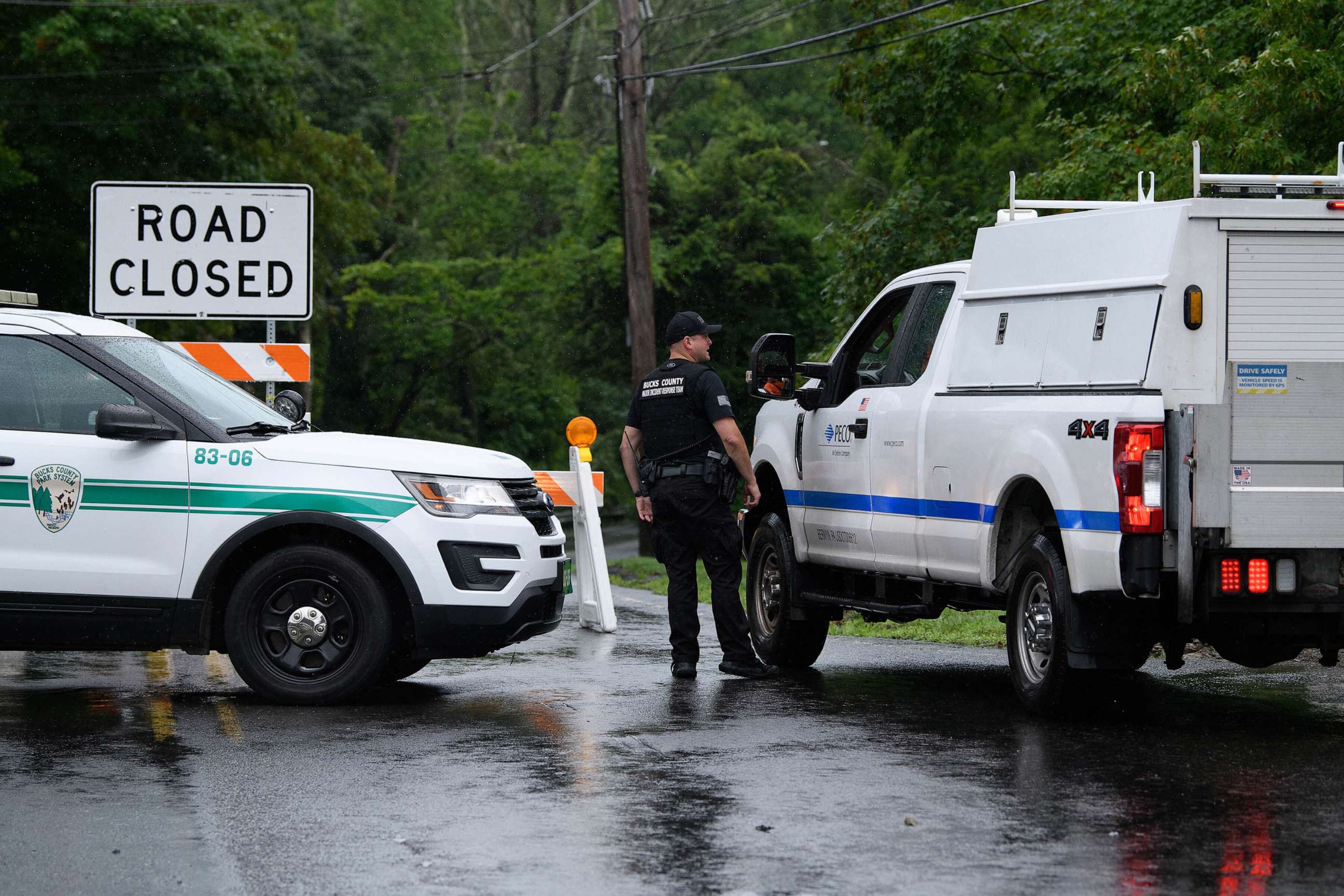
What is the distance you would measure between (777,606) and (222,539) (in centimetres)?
358

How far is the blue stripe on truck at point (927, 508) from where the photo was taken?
8102mm

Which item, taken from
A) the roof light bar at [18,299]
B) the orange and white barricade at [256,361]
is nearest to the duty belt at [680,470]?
the roof light bar at [18,299]

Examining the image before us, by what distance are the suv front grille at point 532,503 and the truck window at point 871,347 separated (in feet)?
6.27

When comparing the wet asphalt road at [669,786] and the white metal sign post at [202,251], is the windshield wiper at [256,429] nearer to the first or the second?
the wet asphalt road at [669,786]

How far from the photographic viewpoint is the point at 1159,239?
8.20 m

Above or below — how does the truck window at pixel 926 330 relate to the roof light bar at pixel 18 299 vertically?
below

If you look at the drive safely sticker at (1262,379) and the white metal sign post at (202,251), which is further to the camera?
the white metal sign post at (202,251)

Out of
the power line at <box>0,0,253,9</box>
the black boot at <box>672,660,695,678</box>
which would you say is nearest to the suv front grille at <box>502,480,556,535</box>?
the black boot at <box>672,660,695,678</box>

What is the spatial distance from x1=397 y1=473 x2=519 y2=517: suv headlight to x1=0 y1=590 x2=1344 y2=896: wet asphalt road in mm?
985

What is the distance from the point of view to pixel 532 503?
31.9 feet

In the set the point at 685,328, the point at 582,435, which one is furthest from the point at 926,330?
the point at 582,435

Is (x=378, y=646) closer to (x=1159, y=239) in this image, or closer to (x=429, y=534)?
(x=429, y=534)

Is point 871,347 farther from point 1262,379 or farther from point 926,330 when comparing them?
point 1262,379

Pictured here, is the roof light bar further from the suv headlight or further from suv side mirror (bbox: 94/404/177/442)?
the suv headlight
